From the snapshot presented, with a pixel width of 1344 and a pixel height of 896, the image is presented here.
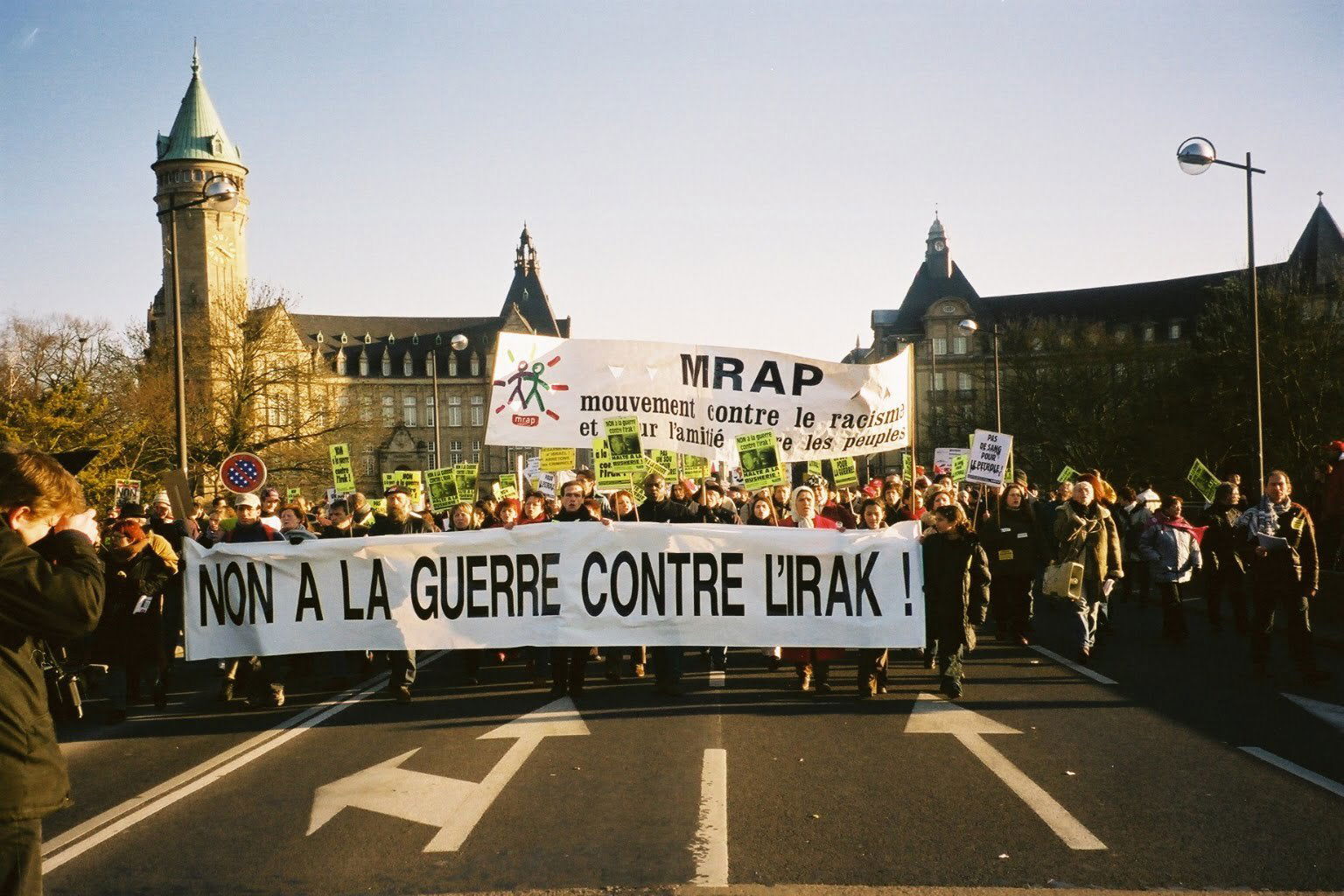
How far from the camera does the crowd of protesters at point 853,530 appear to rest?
11352 millimetres

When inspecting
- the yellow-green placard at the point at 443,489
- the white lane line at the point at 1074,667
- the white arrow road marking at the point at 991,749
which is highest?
the yellow-green placard at the point at 443,489

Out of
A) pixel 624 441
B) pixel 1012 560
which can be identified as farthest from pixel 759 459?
pixel 1012 560

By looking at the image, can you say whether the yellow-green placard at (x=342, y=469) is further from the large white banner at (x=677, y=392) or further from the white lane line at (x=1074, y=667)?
the white lane line at (x=1074, y=667)

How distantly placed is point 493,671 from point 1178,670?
6.95 m

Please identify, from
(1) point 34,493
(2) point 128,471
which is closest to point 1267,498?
(1) point 34,493

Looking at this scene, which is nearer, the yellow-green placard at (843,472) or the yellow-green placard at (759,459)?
the yellow-green placard at (759,459)

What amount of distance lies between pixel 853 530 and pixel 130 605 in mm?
6577

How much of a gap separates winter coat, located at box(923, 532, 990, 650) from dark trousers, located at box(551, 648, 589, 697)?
3171mm

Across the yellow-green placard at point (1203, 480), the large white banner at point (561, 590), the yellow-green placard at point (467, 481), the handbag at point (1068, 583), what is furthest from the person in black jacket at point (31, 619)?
the yellow-green placard at point (1203, 480)

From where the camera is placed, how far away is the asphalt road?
600cm

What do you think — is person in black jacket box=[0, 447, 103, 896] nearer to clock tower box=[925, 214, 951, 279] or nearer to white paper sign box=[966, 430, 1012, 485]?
white paper sign box=[966, 430, 1012, 485]

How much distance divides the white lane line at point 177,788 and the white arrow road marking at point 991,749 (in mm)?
4814

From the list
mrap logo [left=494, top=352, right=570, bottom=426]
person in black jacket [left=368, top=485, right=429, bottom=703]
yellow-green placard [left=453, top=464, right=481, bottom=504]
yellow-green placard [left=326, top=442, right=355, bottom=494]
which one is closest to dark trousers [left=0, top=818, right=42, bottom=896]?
person in black jacket [left=368, top=485, right=429, bottom=703]

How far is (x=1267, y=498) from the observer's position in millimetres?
12086
